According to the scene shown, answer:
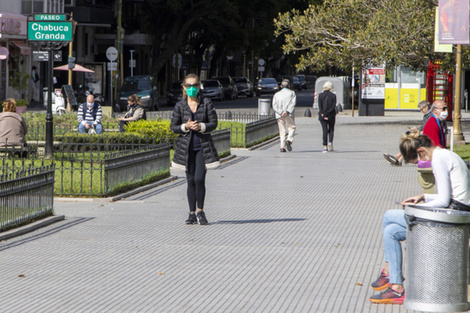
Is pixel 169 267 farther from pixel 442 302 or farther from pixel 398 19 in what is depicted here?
pixel 398 19

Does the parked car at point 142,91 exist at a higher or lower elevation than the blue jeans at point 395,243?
higher

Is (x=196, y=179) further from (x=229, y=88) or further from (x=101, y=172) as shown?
(x=229, y=88)

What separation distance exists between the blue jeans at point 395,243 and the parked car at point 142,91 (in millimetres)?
36934

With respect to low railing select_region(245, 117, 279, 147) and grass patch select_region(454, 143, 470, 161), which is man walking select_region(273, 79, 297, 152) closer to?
low railing select_region(245, 117, 279, 147)

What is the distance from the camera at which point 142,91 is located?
145ft

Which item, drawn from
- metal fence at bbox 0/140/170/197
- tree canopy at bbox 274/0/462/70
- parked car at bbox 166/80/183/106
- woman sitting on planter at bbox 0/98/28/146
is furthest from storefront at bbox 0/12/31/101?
metal fence at bbox 0/140/170/197

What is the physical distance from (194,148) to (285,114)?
11.1 meters

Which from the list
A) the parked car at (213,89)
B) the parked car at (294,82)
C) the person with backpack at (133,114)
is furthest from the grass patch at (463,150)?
the parked car at (294,82)

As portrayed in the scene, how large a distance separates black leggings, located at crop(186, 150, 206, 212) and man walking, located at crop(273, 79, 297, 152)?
36.0 feet

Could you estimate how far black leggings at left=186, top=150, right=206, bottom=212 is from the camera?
34.1ft

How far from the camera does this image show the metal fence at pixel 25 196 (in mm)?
9352

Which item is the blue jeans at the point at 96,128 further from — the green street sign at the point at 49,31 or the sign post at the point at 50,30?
the green street sign at the point at 49,31

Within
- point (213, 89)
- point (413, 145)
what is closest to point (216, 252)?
point (413, 145)

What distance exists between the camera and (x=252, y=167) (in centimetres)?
1762
